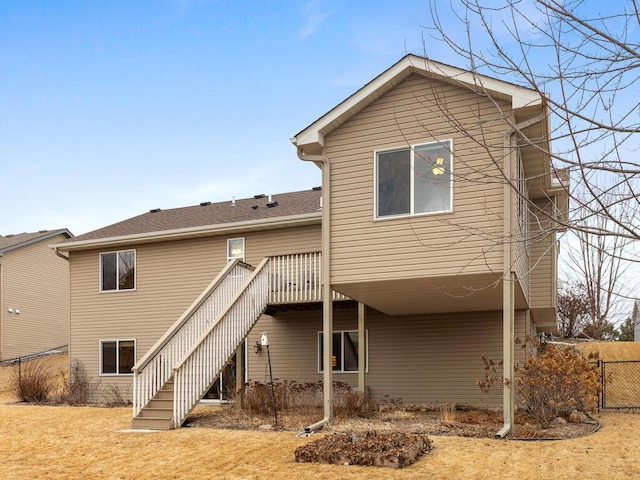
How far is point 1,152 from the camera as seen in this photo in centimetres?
2470

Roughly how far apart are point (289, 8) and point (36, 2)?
26.5ft

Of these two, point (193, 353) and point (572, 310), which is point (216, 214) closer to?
point (193, 353)

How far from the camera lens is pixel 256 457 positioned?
9.70m

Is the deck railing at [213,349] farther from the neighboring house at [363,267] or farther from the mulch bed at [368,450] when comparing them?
the mulch bed at [368,450]

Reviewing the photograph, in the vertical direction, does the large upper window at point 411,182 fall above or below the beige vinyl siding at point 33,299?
above

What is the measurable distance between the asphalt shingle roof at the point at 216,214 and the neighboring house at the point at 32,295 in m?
7.89

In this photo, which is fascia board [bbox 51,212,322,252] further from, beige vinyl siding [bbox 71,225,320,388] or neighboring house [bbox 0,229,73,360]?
neighboring house [bbox 0,229,73,360]

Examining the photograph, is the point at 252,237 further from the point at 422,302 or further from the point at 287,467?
the point at 287,467

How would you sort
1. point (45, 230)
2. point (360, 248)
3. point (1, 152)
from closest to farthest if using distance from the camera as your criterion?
point (360, 248)
point (1, 152)
point (45, 230)

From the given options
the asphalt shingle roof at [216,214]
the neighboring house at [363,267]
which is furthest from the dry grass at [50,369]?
the asphalt shingle roof at [216,214]

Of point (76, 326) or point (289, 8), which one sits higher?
point (289, 8)

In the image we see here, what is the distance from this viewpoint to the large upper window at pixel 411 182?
37.2 feet

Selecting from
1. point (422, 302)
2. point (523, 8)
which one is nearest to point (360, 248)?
point (422, 302)

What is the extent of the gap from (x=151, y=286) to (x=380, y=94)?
33.8 feet
